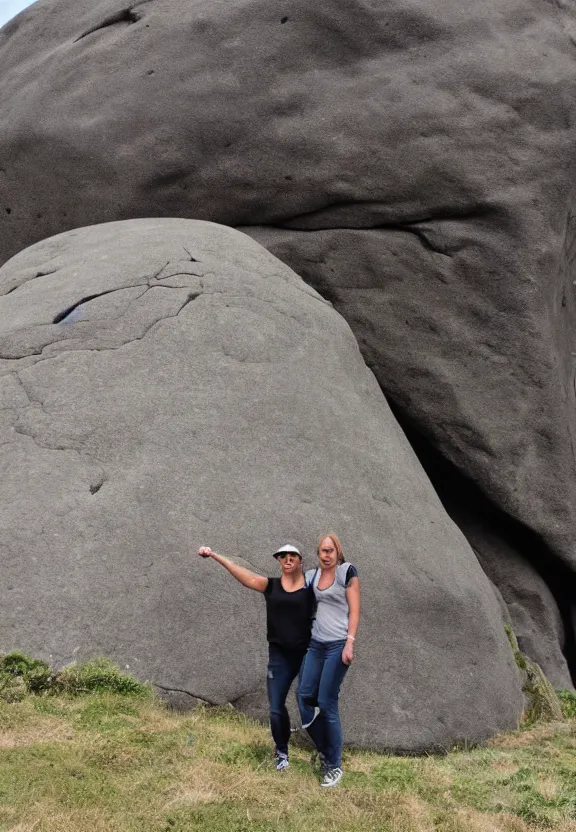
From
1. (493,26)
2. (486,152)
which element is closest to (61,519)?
(486,152)

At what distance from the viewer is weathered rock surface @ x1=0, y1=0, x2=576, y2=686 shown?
1292 centimetres

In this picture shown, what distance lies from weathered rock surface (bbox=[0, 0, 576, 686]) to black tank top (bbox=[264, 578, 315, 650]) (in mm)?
7294

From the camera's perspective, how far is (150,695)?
272 inches

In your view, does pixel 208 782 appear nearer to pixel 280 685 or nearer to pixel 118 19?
pixel 280 685

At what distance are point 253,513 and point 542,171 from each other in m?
7.19

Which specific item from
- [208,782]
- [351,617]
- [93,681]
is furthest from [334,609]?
[93,681]

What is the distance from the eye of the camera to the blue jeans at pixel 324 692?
6086 millimetres

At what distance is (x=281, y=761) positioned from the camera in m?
6.19

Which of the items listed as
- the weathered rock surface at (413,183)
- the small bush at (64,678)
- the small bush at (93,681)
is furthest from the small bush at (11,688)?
the weathered rock surface at (413,183)

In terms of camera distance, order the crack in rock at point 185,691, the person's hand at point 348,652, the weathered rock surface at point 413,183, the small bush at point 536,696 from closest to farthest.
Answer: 1. the person's hand at point 348,652
2. the crack in rock at point 185,691
3. the small bush at point 536,696
4. the weathered rock surface at point 413,183

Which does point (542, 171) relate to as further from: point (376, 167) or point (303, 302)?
point (303, 302)

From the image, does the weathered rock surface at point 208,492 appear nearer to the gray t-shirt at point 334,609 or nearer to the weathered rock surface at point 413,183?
the gray t-shirt at point 334,609

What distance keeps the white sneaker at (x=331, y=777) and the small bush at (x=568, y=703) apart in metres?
4.28

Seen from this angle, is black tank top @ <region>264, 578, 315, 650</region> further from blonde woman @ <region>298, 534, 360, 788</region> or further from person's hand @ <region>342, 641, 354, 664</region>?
person's hand @ <region>342, 641, 354, 664</region>
